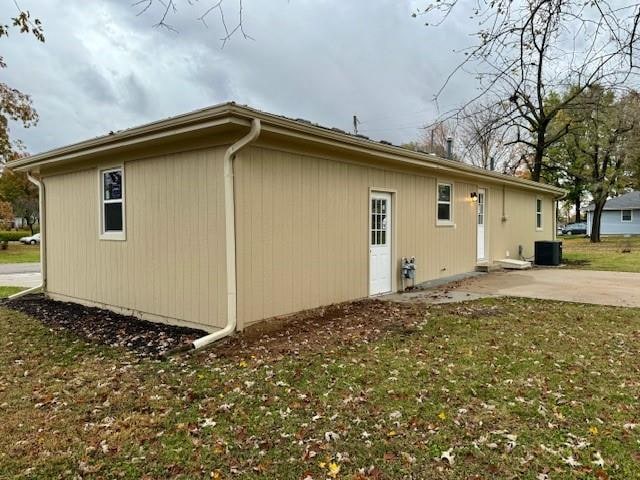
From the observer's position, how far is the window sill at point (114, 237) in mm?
7387

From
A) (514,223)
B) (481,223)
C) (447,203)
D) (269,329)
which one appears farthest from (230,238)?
(514,223)

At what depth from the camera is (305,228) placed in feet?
22.5

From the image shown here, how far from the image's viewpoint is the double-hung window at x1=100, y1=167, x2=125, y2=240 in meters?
7.47

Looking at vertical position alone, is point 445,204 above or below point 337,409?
above

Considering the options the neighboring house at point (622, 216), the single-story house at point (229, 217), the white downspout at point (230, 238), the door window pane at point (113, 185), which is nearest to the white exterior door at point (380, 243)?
the single-story house at point (229, 217)

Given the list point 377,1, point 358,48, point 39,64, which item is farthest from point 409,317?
point 39,64

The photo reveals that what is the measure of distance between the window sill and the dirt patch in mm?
3058

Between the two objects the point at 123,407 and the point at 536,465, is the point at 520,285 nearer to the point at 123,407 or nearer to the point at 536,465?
the point at 536,465

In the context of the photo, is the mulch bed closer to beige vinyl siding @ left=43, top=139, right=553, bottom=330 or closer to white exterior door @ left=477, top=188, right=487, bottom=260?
beige vinyl siding @ left=43, top=139, right=553, bottom=330

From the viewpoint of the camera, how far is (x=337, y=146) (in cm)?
684

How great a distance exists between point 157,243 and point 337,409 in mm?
4384

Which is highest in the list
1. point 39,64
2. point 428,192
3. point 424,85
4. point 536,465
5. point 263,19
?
point 39,64

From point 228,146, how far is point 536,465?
15.5 feet

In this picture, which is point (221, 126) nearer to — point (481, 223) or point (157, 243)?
point (157, 243)
